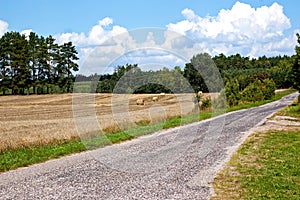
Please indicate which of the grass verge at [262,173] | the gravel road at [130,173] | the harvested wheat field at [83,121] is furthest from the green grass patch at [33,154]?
the grass verge at [262,173]

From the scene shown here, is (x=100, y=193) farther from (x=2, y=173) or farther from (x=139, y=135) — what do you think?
(x=139, y=135)

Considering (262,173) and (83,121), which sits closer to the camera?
(262,173)

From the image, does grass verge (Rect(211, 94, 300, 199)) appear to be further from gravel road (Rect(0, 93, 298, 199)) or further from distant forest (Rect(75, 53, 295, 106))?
distant forest (Rect(75, 53, 295, 106))

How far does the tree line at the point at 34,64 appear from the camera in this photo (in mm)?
75625

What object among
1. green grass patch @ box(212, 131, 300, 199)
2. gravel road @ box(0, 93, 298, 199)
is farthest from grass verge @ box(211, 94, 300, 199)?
gravel road @ box(0, 93, 298, 199)

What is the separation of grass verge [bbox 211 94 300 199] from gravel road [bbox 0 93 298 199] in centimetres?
38

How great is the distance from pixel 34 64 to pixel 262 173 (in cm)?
7375

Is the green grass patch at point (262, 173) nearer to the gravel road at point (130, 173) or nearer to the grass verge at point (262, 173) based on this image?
the grass verge at point (262, 173)

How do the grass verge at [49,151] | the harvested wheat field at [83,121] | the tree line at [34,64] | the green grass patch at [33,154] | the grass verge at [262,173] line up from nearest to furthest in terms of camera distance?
1. the grass verge at [262,173]
2. the green grass patch at [33,154]
3. the grass verge at [49,151]
4. the harvested wheat field at [83,121]
5. the tree line at [34,64]

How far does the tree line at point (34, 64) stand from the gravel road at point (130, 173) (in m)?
64.3

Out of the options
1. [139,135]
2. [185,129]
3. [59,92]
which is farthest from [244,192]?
[59,92]

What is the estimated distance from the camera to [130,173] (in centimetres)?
1056

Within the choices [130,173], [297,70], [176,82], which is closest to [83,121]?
[176,82]

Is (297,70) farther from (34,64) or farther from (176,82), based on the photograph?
(34,64)
